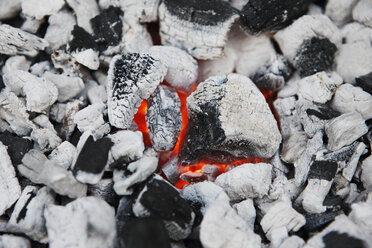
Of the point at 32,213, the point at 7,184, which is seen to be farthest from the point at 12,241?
the point at 7,184

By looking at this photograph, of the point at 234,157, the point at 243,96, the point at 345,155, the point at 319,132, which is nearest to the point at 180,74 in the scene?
the point at 243,96

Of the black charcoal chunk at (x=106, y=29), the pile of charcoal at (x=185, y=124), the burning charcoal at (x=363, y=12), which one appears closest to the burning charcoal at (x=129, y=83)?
the pile of charcoal at (x=185, y=124)

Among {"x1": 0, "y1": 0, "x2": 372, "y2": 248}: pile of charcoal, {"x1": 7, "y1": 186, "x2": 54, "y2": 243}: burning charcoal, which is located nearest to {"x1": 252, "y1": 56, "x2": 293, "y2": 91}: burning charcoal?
{"x1": 0, "y1": 0, "x2": 372, "y2": 248}: pile of charcoal

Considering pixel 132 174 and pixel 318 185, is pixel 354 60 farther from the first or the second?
pixel 132 174

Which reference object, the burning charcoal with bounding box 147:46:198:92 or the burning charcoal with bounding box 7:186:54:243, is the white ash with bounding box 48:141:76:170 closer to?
the burning charcoal with bounding box 7:186:54:243

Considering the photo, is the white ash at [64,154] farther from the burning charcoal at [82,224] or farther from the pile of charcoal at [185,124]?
the burning charcoal at [82,224]

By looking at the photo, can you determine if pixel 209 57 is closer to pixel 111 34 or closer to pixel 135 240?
pixel 111 34
